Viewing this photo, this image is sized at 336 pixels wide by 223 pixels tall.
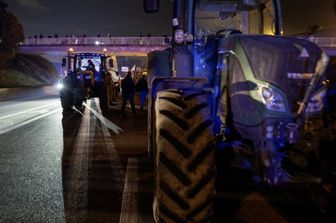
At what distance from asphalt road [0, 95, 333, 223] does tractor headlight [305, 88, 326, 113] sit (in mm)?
846

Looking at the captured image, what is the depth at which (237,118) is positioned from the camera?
16.5ft

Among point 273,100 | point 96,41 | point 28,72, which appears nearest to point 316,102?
point 273,100

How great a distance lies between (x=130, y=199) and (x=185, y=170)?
2.29 m

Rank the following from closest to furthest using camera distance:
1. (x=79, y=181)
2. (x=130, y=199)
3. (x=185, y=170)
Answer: (x=185, y=170) < (x=130, y=199) < (x=79, y=181)

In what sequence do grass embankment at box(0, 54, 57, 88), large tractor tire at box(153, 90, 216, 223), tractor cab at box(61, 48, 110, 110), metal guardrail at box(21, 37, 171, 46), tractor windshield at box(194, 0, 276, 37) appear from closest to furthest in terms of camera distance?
1. large tractor tire at box(153, 90, 216, 223)
2. tractor windshield at box(194, 0, 276, 37)
3. tractor cab at box(61, 48, 110, 110)
4. grass embankment at box(0, 54, 57, 88)
5. metal guardrail at box(21, 37, 171, 46)

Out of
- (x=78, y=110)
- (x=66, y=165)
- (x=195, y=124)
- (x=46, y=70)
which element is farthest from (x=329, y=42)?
(x=46, y=70)

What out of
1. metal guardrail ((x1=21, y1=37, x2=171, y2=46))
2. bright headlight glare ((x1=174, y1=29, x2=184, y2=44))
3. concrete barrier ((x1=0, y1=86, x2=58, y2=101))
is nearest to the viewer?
bright headlight glare ((x1=174, y1=29, x2=184, y2=44))

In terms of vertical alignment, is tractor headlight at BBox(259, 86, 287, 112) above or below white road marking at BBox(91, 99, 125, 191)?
above

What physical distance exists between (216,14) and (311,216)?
3105mm

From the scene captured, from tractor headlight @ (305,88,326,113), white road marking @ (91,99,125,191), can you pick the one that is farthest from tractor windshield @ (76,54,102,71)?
tractor headlight @ (305,88,326,113)

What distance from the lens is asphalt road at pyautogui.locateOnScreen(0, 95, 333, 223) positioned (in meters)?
5.41

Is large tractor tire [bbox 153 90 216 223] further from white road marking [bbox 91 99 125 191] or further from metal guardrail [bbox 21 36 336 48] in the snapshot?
metal guardrail [bbox 21 36 336 48]

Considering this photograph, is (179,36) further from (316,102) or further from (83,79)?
(83,79)

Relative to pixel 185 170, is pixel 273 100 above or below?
above
